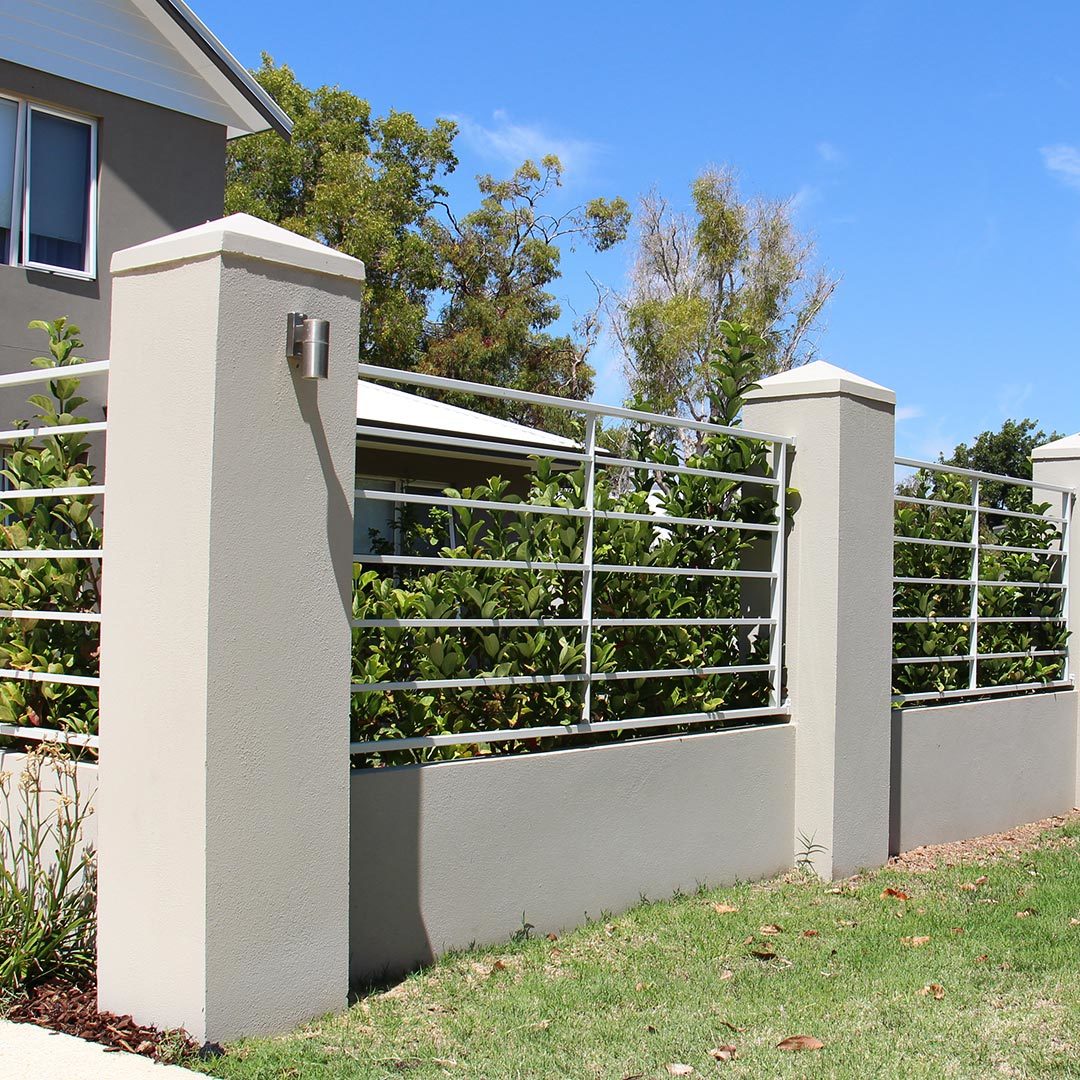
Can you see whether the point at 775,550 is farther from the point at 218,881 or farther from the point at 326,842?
the point at 218,881

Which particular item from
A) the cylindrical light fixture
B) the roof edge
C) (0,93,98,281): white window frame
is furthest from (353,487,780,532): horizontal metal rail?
the roof edge

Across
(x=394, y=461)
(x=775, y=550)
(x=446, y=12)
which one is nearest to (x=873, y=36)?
(x=446, y=12)

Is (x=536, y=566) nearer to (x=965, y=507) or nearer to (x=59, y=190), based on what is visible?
(x=965, y=507)

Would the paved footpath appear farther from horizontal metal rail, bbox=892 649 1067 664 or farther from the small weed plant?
horizontal metal rail, bbox=892 649 1067 664

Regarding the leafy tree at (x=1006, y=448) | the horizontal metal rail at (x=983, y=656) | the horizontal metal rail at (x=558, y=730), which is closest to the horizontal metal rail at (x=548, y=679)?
the horizontal metal rail at (x=558, y=730)

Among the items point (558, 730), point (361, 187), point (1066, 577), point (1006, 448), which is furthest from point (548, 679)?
point (1006, 448)

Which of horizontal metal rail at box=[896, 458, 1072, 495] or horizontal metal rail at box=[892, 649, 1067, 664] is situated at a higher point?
horizontal metal rail at box=[896, 458, 1072, 495]

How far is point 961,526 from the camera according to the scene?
27.1 feet

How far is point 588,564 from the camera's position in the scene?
5645 mm

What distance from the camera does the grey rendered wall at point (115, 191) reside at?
10344 millimetres

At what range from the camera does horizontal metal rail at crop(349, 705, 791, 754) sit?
4910mm

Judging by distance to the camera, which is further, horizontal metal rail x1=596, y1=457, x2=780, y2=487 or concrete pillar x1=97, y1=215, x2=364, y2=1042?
horizontal metal rail x1=596, y1=457, x2=780, y2=487

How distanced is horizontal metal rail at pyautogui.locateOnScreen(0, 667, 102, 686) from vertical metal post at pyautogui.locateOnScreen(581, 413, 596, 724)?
210cm

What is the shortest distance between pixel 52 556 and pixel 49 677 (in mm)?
470
